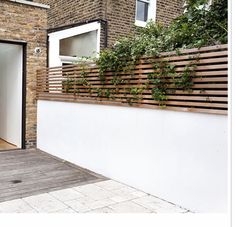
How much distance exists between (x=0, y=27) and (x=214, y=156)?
5601 millimetres

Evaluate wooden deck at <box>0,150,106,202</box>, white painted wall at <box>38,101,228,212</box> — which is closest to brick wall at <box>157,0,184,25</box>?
white painted wall at <box>38,101,228,212</box>

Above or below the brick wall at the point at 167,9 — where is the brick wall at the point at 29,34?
below

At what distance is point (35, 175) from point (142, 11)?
20.1ft

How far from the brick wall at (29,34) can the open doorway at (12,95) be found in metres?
0.15

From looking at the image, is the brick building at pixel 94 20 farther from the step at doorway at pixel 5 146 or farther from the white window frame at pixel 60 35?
the step at doorway at pixel 5 146

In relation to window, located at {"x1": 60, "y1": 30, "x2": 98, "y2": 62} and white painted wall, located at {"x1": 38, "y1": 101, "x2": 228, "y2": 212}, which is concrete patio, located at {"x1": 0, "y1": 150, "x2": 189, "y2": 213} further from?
window, located at {"x1": 60, "y1": 30, "x2": 98, "y2": 62}

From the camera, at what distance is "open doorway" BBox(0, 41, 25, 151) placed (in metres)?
7.52

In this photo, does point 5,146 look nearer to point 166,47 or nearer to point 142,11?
point 166,47

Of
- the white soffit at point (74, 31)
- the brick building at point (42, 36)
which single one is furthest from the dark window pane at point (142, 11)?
the white soffit at point (74, 31)

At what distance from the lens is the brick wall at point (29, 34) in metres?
7.05

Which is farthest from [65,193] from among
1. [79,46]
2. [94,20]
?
[79,46]

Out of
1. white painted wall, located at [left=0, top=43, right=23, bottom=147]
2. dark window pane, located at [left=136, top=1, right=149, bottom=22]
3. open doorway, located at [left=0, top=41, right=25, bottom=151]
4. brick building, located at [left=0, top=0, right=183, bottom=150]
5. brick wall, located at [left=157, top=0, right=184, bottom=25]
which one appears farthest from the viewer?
brick wall, located at [left=157, top=0, right=184, bottom=25]

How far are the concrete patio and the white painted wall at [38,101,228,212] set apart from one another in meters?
0.20

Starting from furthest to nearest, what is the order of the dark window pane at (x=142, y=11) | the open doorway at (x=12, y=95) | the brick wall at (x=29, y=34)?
the dark window pane at (x=142, y=11) < the open doorway at (x=12, y=95) < the brick wall at (x=29, y=34)
